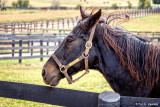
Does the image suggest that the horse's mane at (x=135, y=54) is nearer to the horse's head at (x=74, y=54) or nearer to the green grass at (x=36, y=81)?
the horse's head at (x=74, y=54)

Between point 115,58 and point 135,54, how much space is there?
0.89 ft

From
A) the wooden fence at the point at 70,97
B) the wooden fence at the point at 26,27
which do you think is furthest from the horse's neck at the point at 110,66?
the wooden fence at the point at 26,27

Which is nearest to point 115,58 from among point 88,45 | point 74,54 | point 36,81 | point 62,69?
point 88,45

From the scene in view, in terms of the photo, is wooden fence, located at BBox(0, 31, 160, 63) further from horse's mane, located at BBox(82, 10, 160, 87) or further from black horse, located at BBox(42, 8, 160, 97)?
horse's mane, located at BBox(82, 10, 160, 87)

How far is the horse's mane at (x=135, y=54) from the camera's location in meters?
2.17

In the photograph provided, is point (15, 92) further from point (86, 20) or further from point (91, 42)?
point (86, 20)

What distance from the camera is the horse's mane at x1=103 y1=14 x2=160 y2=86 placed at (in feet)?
7.11

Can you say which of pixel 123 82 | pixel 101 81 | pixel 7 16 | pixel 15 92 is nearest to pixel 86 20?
pixel 123 82

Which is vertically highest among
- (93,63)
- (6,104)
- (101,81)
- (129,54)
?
(129,54)

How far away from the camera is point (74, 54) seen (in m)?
2.43

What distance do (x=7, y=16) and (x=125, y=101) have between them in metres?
7.19

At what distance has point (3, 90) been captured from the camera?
2.51m

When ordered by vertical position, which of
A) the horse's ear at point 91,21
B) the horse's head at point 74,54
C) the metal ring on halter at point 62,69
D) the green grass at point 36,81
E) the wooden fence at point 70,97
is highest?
the horse's ear at point 91,21

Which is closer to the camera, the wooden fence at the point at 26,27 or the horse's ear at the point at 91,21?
the horse's ear at the point at 91,21
